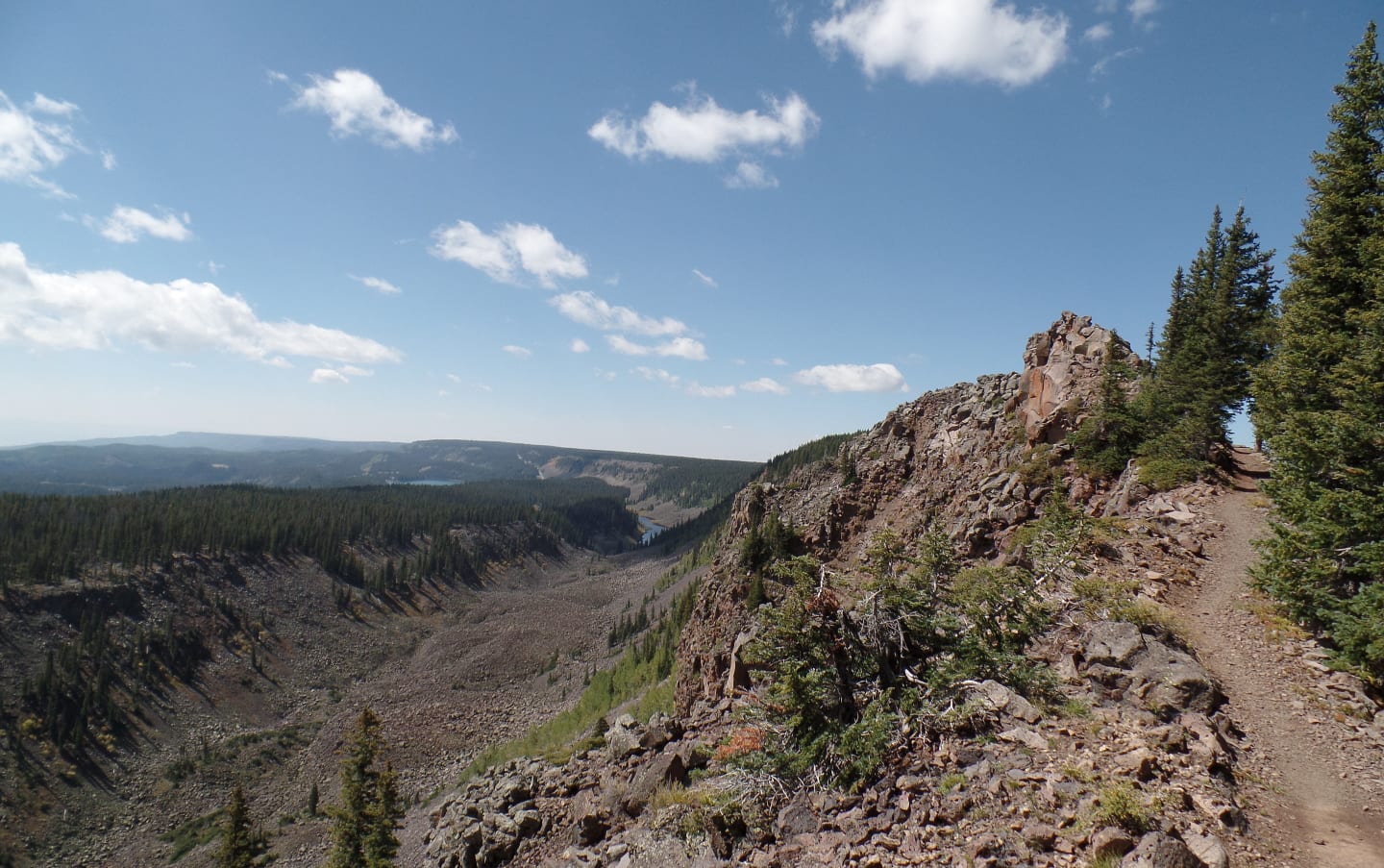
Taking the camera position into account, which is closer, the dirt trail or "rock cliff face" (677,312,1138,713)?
the dirt trail

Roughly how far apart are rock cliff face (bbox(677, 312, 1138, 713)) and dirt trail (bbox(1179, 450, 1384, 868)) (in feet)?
39.9

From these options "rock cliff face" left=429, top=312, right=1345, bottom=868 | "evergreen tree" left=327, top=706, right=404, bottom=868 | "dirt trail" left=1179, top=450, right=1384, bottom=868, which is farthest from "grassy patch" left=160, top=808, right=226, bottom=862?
"dirt trail" left=1179, top=450, right=1384, bottom=868

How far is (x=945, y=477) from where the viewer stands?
4244 cm

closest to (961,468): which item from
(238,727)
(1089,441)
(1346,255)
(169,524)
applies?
(1089,441)

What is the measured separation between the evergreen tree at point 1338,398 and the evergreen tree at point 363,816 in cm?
4063

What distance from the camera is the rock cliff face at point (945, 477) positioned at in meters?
30.3

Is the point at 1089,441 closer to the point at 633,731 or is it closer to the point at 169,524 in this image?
the point at 633,731

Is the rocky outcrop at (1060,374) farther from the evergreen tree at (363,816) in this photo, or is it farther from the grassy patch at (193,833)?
the grassy patch at (193,833)

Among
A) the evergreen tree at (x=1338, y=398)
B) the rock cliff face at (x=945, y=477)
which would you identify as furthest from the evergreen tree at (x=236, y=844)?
the evergreen tree at (x=1338, y=398)

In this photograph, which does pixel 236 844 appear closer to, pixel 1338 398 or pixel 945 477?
pixel 945 477

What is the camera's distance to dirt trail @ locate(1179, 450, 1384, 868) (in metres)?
8.45

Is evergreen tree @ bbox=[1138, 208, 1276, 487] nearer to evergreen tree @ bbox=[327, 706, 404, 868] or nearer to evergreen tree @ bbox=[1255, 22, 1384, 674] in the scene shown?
evergreen tree @ bbox=[1255, 22, 1384, 674]

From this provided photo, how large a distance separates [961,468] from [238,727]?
98.0 meters

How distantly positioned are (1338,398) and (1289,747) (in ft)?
33.5
